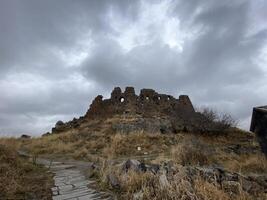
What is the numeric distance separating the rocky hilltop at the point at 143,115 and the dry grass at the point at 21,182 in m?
17.4

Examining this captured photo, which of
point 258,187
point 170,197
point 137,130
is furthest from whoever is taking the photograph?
point 137,130

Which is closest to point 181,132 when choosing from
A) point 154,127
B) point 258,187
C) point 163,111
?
point 154,127

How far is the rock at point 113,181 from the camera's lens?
24.3ft

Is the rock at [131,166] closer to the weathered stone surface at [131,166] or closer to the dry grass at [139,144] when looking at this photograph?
the weathered stone surface at [131,166]

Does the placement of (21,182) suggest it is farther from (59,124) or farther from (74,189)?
(59,124)

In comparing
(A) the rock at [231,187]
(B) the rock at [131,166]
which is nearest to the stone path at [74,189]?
(B) the rock at [131,166]

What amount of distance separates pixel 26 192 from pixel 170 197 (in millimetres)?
3228

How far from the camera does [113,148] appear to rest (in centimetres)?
1916

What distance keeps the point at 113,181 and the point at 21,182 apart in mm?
2274

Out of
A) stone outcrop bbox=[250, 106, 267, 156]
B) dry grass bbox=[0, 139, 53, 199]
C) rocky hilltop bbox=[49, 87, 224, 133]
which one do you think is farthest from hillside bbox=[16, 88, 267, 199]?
dry grass bbox=[0, 139, 53, 199]

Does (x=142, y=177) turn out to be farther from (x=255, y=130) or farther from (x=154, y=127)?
(x=154, y=127)

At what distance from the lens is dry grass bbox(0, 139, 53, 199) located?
21.8 ft

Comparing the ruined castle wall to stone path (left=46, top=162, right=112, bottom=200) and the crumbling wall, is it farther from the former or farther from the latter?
stone path (left=46, top=162, right=112, bottom=200)

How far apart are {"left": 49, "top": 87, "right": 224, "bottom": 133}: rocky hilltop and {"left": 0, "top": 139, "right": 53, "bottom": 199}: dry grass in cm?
1738
